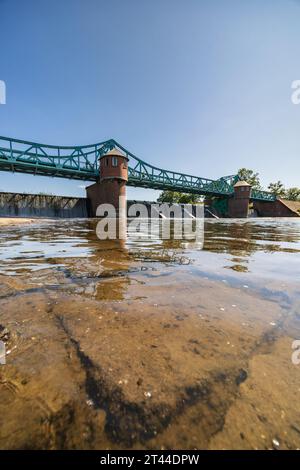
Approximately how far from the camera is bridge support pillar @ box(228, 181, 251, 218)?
49.5 metres

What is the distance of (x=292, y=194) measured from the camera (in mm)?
67688

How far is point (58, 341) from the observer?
123 centimetres

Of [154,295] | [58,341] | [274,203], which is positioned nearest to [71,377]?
[58,341]

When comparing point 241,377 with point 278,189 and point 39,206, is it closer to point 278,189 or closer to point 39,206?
point 39,206

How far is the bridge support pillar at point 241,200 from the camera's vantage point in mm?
49500

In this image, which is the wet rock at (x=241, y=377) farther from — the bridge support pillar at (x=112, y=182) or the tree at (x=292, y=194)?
the tree at (x=292, y=194)

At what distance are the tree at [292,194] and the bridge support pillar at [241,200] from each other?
28.9m

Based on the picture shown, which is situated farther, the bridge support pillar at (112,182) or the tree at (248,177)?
the tree at (248,177)

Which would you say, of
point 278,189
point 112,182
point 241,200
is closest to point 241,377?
point 112,182

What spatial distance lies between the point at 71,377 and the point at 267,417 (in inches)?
33.9

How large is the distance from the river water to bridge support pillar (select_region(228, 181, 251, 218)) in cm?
5299

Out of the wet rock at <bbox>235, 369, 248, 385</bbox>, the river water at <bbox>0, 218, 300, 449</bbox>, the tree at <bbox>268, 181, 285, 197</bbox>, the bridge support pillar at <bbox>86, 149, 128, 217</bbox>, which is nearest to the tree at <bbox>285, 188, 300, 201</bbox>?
the tree at <bbox>268, 181, 285, 197</bbox>

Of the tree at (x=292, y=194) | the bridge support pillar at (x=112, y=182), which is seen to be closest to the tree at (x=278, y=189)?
the tree at (x=292, y=194)

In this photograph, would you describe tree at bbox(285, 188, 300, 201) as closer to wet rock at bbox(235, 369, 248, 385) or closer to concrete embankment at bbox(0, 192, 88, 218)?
concrete embankment at bbox(0, 192, 88, 218)
